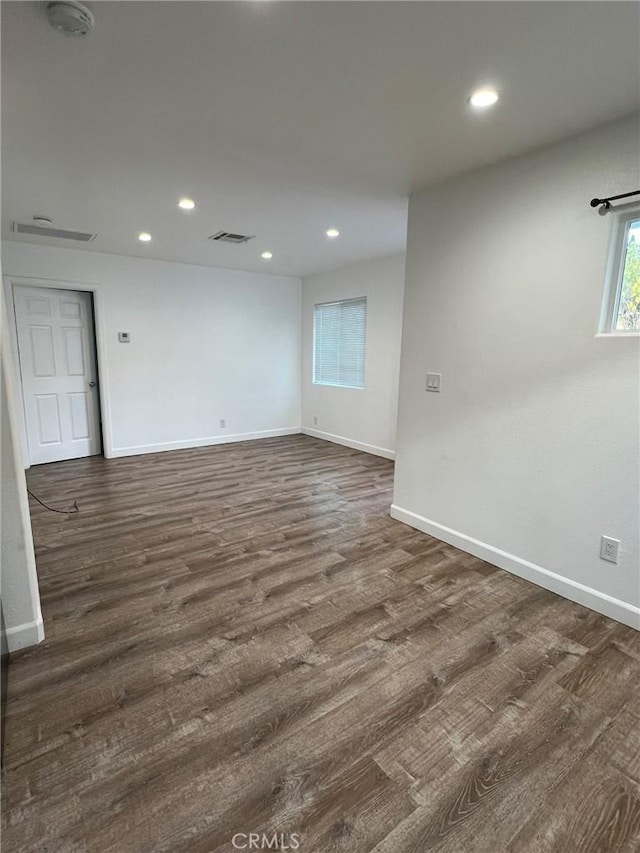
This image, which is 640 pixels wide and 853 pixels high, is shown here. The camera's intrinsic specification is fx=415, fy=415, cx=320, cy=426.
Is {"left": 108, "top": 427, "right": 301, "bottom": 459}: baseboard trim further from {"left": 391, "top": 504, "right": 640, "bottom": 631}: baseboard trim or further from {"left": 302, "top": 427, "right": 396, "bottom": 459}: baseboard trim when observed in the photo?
{"left": 391, "top": 504, "right": 640, "bottom": 631}: baseboard trim

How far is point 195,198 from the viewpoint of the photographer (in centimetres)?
320

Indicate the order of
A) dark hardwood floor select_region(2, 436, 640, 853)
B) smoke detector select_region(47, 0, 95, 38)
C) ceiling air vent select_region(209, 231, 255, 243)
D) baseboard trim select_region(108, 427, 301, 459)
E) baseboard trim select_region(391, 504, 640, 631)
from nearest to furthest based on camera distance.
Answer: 1. dark hardwood floor select_region(2, 436, 640, 853)
2. smoke detector select_region(47, 0, 95, 38)
3. baseboard trim select_region(391, 504, 640, 631)
4. ceiling air vent select_region(209, 231, 255, 243)
5. baseboard trim select_region(108, 427, 301, 459)

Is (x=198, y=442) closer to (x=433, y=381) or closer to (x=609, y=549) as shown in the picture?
(x=433, y=381)

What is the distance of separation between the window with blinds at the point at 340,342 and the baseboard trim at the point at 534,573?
297cm

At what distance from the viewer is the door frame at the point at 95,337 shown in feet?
15.3

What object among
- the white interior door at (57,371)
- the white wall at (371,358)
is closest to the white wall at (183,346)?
the white interior door at (57,371)

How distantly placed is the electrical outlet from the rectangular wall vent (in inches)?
200

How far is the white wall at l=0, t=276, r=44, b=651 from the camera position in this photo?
179 cm

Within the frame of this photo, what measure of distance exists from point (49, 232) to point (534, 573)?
206 inches

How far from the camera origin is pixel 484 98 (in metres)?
1.91

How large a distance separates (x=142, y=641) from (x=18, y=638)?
563 millimetres

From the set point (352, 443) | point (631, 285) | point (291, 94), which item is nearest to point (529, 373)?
point (631, 285)

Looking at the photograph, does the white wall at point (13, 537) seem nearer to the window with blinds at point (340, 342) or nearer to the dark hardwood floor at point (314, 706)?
the dark hardwood floor at point (314, 706)

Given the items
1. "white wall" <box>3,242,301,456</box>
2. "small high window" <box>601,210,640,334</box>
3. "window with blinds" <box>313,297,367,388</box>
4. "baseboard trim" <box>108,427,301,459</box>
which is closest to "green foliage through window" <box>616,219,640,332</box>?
"small high window" <box>601,210,640,334</box>
